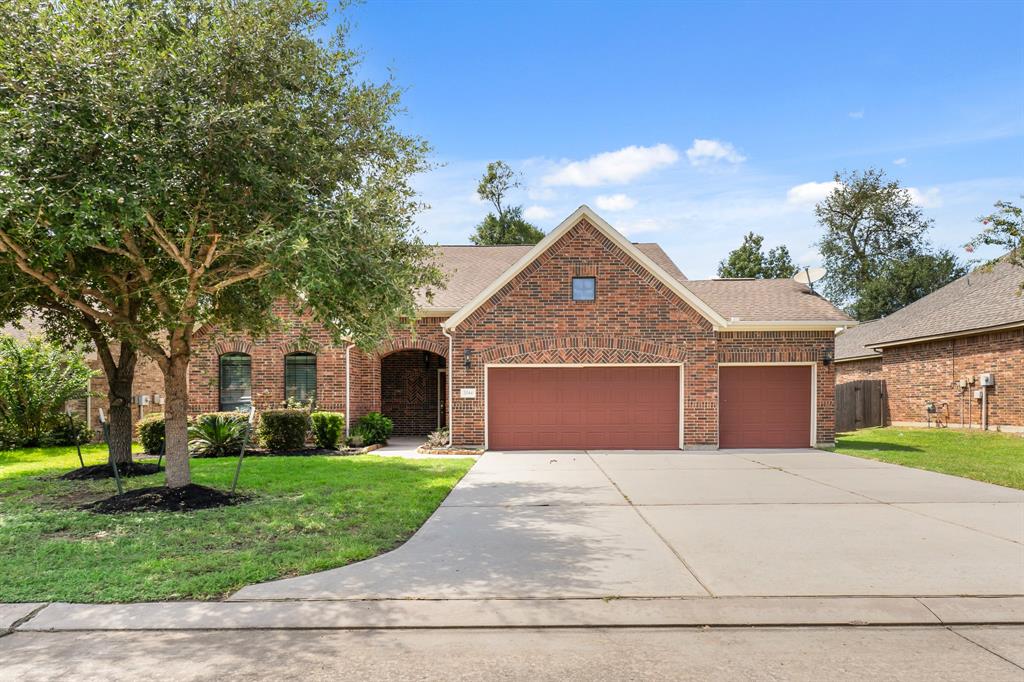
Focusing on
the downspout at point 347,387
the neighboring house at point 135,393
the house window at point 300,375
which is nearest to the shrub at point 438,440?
the downspout at point 347,387

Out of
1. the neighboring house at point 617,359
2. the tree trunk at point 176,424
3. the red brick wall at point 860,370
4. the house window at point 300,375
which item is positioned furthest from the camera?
the red brick wall at point 860,370

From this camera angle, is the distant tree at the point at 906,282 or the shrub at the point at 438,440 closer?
the shrub at the point at 438,440

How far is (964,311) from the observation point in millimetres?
21344

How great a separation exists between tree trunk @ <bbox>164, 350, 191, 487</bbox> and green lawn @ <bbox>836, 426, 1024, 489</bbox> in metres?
13.0

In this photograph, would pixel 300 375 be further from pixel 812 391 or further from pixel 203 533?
pixel 812 391

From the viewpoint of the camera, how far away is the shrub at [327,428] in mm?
15828

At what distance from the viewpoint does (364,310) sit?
28.9 ft

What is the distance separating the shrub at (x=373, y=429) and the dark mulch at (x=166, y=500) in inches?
292

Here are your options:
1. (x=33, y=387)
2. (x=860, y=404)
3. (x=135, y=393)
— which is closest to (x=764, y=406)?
(x=860, y=404)

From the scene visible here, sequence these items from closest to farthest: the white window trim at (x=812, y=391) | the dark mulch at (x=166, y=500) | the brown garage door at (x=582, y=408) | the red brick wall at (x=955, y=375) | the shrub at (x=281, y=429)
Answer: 1. the dark mulch at (x=166, y=500)
2. the shrub at (x=281, y=429)
3. the brown garage door at (x=582, y=408)
4. the white window trim at (x=812, y=391)
5. the red brick wall at (x=955, y=375)

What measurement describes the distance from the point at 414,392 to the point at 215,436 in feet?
20.2

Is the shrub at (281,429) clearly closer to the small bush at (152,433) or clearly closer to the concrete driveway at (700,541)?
the small bush at (152,433)

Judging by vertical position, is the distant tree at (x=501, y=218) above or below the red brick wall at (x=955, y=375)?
above

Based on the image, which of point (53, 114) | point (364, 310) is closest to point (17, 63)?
point (53, 114)
